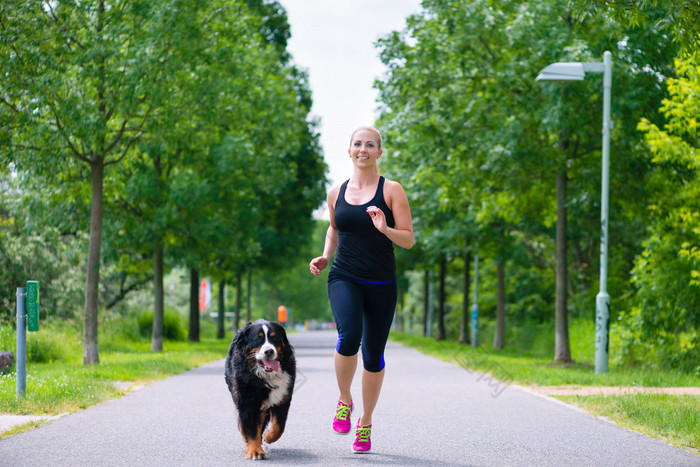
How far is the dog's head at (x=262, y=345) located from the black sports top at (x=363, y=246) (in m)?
0.60

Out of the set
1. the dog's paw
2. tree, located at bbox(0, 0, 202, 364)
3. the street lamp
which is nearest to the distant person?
the dog's paw

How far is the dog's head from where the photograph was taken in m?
6.29

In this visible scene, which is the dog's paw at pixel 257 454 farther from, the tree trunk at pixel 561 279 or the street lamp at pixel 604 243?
the tree trunk at pixel 561 279

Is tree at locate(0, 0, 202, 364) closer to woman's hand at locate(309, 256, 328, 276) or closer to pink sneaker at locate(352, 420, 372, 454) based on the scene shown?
woman's hand at locate(309, 256, 328, 276)

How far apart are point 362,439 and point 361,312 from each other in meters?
1.00

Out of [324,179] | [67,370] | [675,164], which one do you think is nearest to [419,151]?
[675,164]

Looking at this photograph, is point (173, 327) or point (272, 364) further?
point (173, 327)

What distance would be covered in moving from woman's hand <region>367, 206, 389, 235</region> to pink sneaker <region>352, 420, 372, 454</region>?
1.52 meters

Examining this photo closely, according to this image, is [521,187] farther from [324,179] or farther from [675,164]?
[324,179]

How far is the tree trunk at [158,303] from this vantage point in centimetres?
2408

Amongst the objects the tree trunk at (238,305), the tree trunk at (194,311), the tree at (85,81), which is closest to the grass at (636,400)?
the tree at (85,81)

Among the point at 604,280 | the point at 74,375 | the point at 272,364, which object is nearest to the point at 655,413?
the point at 272,364

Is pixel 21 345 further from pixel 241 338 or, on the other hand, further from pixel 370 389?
pixel 370 389

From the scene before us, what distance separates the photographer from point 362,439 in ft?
22.4
